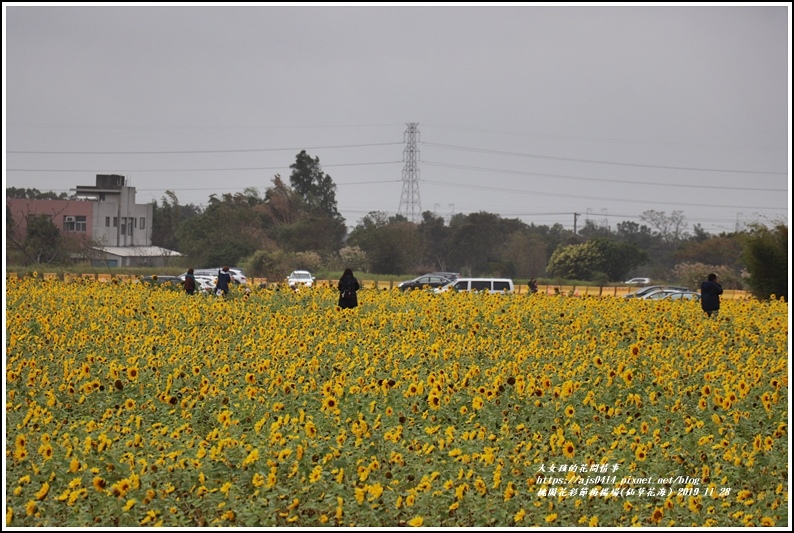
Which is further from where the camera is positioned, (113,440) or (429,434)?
(429,434)

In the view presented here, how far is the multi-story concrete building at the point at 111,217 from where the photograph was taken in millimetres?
73250

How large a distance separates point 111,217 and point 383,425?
7130 cm

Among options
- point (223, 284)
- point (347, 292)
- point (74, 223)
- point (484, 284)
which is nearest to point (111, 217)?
point (74, 223)

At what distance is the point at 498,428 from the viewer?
8.87m

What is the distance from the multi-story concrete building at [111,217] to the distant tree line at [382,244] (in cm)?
362

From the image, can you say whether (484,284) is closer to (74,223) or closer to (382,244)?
(382,244)

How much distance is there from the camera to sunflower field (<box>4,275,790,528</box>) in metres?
6.69

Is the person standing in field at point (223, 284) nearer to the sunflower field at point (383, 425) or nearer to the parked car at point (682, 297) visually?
the sunflower field at point (383, 425)

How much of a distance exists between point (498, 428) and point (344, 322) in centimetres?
690

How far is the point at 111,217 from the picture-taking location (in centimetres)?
7625

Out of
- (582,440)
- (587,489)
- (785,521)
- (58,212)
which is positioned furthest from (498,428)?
(58,212)

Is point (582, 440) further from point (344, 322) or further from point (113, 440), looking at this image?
point (344, 322)

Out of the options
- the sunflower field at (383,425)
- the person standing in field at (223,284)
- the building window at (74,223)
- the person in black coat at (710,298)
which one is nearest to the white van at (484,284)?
the person standing in field at (223,284)

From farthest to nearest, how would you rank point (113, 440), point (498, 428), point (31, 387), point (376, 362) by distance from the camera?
point (376, 362), point (31, 387), point (498, 428), point (113, 440)
